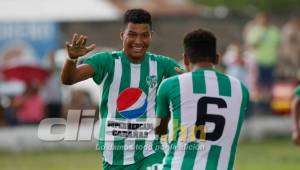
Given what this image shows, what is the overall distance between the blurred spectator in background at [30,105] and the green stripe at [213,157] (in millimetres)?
12910

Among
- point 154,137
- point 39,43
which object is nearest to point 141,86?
point 154,137

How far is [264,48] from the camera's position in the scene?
2291 centimetres

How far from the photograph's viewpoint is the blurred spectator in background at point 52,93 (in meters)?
21.8

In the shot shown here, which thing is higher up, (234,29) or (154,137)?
(234,29)

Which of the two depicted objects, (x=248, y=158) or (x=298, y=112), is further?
(x=248, y=158)

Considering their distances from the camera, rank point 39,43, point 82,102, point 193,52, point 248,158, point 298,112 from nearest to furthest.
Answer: point 193,52
point 298,112
point 248,158
point 82,102
point 39,43

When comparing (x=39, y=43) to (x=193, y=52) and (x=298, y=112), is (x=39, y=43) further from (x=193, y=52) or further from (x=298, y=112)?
(x=193, y=52)

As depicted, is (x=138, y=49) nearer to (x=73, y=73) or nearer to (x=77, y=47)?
(x=73, y=73)

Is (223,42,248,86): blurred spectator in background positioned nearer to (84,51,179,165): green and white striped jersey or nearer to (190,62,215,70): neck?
(84,51,179,165): green and white striped jersey

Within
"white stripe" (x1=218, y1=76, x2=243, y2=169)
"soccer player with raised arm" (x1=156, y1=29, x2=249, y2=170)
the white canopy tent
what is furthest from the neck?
the white canopy tent

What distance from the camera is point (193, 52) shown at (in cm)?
859

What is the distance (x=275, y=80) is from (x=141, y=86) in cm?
1335

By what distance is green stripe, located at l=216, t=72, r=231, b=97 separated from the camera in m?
8.64

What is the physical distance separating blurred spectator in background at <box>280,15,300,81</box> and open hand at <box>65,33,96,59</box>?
49.7 feet
